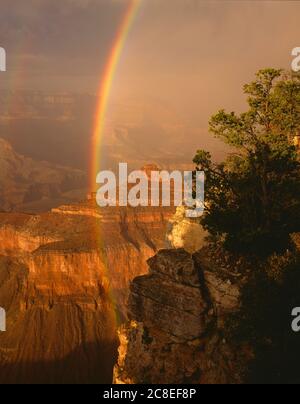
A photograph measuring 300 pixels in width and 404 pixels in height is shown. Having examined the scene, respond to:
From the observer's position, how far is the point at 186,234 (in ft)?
123

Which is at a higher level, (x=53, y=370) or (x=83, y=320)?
(x=83, y=320)

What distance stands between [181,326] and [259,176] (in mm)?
9363

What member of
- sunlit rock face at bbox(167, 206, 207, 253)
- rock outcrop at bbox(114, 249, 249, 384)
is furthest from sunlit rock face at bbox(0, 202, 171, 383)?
rock outcrop at bbox(114, 249, 249, 384)

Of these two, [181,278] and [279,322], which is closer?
[279,322]

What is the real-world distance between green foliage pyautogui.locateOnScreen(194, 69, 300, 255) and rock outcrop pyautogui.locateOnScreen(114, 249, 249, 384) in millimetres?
2713

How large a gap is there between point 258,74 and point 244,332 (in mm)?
16946

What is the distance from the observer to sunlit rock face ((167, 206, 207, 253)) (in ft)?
118

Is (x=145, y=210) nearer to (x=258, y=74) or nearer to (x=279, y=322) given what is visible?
(x=258, y=74)

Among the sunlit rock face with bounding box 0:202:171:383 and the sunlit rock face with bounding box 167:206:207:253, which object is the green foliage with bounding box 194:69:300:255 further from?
the sunlit rock face with bounding box 0:202:171:383

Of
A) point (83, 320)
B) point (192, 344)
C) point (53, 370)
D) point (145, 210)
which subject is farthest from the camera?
point (145, 210)

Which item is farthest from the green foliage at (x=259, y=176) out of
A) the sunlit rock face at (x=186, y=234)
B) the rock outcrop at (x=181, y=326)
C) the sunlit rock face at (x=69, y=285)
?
the sunlit rock face at (x=69, y=285)

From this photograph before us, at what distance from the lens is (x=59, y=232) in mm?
72375

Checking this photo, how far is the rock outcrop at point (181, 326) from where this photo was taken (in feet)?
71.5

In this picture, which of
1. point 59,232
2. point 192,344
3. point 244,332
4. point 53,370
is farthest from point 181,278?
point 59,232
